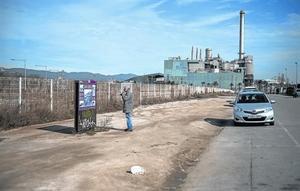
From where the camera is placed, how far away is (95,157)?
11.7 m

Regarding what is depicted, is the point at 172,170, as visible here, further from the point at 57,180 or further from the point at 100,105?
the point at 100,105

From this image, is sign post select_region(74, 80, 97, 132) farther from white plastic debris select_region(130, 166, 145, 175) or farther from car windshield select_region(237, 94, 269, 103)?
car windshield select_region(237, 94, 269, 103)

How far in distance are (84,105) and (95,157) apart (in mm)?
5598

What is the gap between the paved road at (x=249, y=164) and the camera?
9.12 meters

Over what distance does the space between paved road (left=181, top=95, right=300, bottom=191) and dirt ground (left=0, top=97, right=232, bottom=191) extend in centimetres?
50

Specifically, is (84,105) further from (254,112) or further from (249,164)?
(254,112)

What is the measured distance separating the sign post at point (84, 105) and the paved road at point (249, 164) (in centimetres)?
446

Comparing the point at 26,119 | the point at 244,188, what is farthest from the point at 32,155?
the point at 26,119

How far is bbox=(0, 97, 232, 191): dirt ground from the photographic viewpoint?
9094 mm

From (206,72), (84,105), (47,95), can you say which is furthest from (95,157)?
(206,72)

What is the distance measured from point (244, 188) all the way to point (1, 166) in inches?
201

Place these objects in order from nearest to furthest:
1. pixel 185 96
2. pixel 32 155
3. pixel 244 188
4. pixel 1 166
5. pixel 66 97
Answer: pixel 244 188 → pixel 1 166 → pixel 32 155 → pixel 66 97 → pixel 185 96

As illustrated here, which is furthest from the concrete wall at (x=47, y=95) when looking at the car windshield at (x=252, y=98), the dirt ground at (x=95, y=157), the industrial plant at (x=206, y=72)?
the industrial plant at (x=206, y=72)

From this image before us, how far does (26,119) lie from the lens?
19.4 metres
